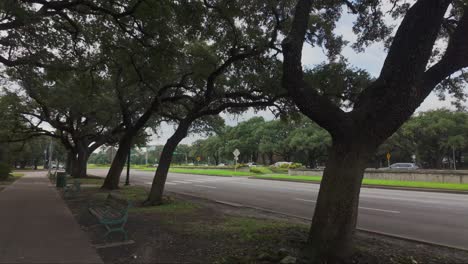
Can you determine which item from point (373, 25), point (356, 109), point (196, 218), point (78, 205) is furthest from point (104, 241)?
point (373, 25)

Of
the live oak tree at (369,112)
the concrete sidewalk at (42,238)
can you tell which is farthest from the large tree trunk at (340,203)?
the concrete sidewalk at (42,238)

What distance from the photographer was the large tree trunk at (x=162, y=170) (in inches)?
559

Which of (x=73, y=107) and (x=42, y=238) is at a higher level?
(x=73, y=107)

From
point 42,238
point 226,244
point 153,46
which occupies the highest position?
point 153,46

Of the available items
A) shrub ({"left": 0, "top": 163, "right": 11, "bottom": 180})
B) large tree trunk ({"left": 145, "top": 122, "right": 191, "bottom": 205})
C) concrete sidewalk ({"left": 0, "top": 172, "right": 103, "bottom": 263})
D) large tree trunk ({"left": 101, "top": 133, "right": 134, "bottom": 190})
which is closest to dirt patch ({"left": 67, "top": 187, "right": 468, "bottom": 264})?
concrete sidewalk ({"left": 0, "top": 172, "right": 103, "bottom": 263})

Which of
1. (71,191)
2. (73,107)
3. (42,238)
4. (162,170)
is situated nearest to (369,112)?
(42,238)

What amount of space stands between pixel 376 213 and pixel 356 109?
7710mm

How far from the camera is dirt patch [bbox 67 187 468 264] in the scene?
6.47 metres

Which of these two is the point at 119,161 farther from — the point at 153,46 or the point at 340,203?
the point at 340,203

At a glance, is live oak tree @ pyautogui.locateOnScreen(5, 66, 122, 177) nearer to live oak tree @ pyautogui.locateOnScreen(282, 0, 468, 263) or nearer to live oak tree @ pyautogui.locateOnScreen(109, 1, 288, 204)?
live oak tree @ pyautogui.locateOnScreen(109, 1, 288, 204)

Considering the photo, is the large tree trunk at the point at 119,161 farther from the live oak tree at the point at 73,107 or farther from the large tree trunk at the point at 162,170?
the large tree trunk at the point at 162,170

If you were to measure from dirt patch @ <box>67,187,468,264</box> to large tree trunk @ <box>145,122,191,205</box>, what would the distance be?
127 inches

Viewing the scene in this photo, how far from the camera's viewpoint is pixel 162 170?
14.6 m

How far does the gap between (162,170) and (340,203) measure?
954cm
